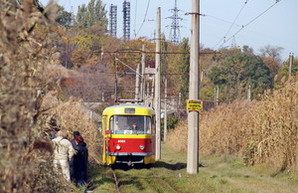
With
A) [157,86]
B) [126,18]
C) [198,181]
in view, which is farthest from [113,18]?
[198,181]

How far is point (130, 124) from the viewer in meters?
26.1

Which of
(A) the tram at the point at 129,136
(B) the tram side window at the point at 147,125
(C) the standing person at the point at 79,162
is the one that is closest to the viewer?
(C) the standing person at the point at 79,162

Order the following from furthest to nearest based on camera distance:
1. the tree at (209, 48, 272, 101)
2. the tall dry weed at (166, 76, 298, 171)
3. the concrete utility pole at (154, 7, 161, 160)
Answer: the tree at (209, 48, 272, 101) < the concrete utility pole at (154, 7, 161, 160) < the tall dry weed at (166, 76, 298, 171)

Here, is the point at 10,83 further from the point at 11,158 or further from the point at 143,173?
the point at 143,173

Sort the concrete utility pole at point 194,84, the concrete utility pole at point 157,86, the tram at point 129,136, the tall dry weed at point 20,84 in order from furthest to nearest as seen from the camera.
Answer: the concrete utility pole at point 157,86 → the tram at point 129,136 → the concrete utility pole at point 194,84 → the tall dry weed at point 20,84

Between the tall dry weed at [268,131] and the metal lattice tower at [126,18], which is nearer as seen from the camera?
the tall dry weed at [268,131]

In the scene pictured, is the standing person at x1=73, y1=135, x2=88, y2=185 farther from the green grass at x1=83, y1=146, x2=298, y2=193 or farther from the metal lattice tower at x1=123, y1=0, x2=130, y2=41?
the metal lattice tower at x1=123, y1=0, x2=130, y2=41

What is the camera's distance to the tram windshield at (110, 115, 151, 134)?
2600 cm

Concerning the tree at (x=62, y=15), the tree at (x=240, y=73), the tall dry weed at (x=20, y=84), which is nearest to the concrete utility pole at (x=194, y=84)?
the tree at (x=62, y=15)

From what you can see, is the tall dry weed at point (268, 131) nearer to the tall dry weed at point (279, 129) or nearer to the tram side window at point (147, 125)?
the tall dry weed at point (279, 129)

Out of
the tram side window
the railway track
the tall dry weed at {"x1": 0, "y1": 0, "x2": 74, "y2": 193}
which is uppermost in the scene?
the tall dry weed at {"x1": 0, "y1": 0, "x2": 74, "y2": 193}

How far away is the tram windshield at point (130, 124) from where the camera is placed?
26.0 m

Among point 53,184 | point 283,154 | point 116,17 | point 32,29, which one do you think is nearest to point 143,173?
point 283,154

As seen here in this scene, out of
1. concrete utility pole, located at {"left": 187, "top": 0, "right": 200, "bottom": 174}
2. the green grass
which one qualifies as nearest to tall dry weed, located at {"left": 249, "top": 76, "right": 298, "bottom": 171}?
the green grass
